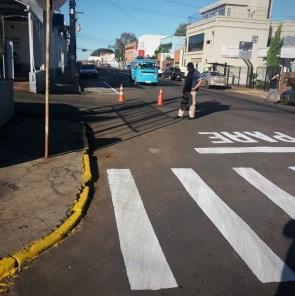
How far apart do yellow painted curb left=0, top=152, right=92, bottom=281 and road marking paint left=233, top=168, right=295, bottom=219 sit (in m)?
3.07

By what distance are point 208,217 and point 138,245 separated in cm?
137

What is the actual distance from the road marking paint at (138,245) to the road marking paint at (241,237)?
0.93 meters

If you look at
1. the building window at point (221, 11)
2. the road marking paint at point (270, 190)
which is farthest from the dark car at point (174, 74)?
the road marking paint at point (270, 190)

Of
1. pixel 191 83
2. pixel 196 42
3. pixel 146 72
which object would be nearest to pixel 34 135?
pixel 191 83

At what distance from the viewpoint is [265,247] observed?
4.89 meters

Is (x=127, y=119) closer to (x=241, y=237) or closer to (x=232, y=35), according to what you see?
(x=241, y=237)

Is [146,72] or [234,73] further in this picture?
[234,73]

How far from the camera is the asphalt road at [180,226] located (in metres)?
4.09

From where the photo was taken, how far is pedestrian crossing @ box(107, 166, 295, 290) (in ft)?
13.9

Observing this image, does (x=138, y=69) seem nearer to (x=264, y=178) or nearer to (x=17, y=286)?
(x=264, y=178)

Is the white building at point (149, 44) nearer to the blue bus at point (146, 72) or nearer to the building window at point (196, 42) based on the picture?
the building window at point (196, 42)

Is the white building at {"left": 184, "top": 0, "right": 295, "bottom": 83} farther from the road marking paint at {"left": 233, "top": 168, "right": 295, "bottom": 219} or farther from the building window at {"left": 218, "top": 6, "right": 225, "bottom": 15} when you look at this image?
the road marking paint at {"left": 233, "top": 168, "right": 295, "bottom": 219}

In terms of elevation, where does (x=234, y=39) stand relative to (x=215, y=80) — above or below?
above

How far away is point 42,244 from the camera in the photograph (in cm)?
461
